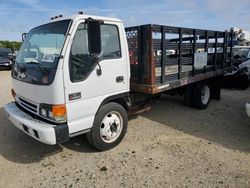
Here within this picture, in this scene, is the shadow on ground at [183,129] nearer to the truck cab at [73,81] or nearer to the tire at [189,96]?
the tire at [189,96]

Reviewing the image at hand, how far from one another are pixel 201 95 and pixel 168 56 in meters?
2.26

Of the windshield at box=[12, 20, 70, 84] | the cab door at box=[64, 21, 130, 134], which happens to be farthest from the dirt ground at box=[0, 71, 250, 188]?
the windshield at box=[12, 20, 70, 84]

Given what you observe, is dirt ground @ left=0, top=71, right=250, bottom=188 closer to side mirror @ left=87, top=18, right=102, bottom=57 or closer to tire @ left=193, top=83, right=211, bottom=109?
tire @ left=193, top=83, right=211, bottom=109

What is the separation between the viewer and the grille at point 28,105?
3818 millimetres

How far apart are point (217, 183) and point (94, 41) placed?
2.67 metres

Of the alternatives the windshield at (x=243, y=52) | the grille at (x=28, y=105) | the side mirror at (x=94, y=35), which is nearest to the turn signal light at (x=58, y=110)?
the grille at (x=28, y=105)

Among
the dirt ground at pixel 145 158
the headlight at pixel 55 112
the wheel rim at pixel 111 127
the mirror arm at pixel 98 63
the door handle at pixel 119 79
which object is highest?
the mirror arm at pixel 98 63

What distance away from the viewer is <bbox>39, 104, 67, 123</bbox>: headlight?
135 inches

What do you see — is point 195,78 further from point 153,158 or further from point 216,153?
point 153,158

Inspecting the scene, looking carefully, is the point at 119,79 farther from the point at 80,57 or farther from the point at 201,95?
the point at 201,95

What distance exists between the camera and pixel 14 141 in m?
4.75

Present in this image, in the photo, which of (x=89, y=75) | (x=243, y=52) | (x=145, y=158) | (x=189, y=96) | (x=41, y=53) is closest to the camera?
(x=89, y=75)

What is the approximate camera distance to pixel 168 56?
510 centimetres

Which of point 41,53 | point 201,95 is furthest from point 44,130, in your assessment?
point 201,95
